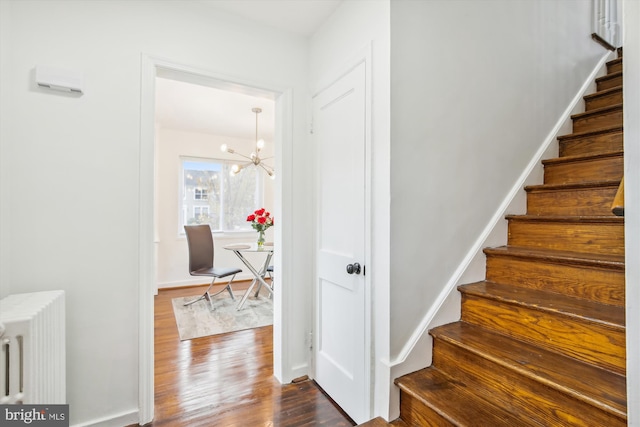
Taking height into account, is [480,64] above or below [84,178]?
above

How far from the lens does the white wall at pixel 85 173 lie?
59.1 inches

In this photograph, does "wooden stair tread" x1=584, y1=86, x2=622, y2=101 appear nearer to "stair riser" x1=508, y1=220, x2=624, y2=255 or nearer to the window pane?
"stair riser" x1=508, y1=220, x2=624, y2=255

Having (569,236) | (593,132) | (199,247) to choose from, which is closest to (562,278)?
(569,236)

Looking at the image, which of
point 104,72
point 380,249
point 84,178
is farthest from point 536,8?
point 84,178

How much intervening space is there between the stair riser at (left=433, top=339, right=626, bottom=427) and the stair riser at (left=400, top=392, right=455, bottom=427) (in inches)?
8.9

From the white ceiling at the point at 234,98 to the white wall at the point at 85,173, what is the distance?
0.45 metres

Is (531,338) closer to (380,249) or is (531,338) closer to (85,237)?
(380,249)

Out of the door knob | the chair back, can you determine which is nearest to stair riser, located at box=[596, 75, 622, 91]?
the door knob

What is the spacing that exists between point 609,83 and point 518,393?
2.59m

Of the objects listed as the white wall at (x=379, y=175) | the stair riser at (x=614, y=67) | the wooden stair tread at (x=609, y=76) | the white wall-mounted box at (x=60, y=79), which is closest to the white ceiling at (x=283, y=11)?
the white wall at (x=379, y=175)

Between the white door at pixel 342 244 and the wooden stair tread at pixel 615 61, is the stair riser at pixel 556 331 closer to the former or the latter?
the white door at pixel 342 244

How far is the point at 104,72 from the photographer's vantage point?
1.67 meters

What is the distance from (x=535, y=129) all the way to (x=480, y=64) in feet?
2.19

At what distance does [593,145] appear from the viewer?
1.98 meters
